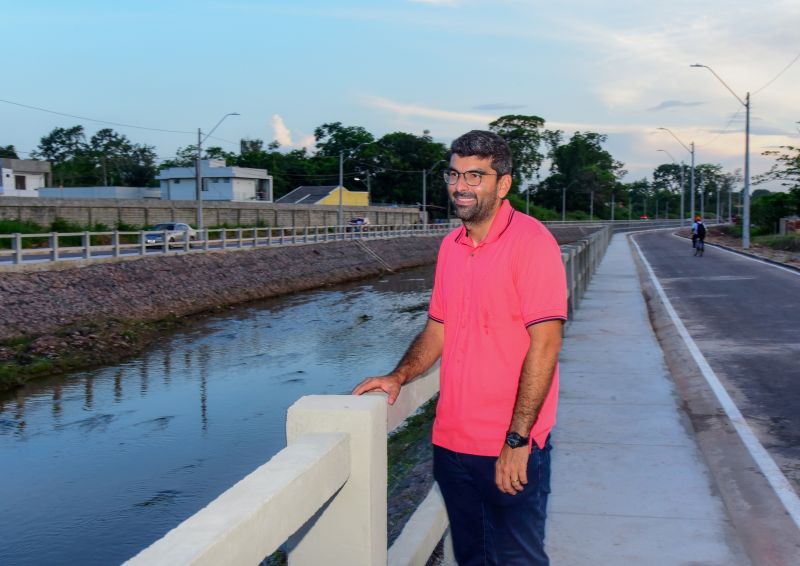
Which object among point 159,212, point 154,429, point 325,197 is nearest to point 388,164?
point 325,197

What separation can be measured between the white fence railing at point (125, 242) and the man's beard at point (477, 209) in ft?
81.0

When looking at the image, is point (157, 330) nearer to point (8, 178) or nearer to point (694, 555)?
point (694, 555)

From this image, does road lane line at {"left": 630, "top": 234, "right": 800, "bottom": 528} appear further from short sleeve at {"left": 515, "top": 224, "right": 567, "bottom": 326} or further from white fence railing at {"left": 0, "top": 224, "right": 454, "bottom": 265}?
white fence railing at {"left": 0, "top": 224, "right": 454, "bottom": 265}

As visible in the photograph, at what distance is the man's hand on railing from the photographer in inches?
115

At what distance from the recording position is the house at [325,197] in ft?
291

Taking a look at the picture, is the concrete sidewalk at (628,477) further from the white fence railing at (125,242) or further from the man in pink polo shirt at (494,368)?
the white fence railing at (125,242)

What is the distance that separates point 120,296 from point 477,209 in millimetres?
26519

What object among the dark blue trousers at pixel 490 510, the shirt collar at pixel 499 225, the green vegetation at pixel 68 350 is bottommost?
the green vegetation at pixel 68 350

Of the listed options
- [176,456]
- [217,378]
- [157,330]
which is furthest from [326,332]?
[176,456]

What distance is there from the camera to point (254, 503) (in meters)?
1.81

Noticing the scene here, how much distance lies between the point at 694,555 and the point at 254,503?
3.46m

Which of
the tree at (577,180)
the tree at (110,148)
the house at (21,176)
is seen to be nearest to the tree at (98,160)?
the tree at (110,148)

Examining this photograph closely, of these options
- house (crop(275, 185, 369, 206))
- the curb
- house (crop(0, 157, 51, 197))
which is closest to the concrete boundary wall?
house (crop(275, 185, 369, 206))

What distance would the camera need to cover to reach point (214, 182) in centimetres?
8019
